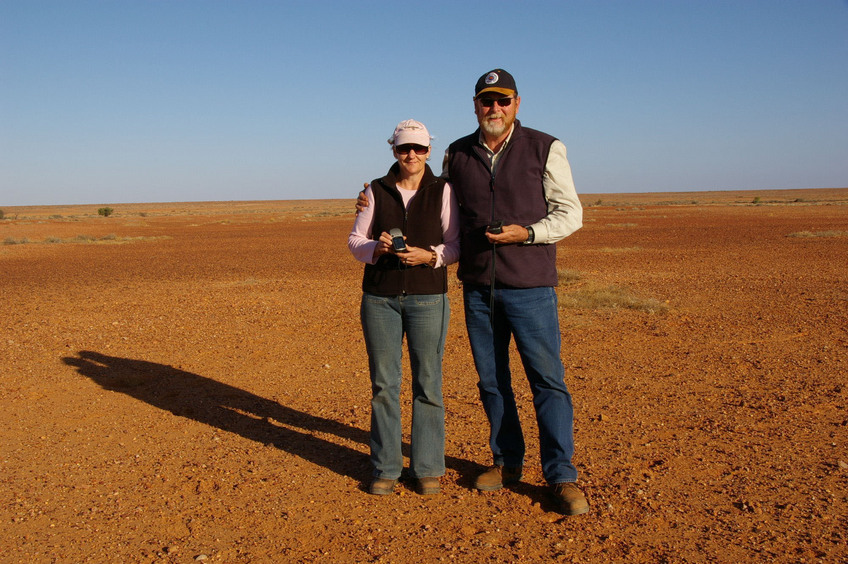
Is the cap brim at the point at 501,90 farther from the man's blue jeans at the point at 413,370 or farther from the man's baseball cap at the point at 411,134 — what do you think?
the man's blue jeans at the point at 413,370

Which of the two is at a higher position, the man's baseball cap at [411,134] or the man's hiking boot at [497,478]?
the man's baseball cap at [411,134]

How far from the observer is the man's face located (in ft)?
11.5

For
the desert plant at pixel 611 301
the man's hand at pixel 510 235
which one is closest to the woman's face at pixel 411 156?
the man's hand at pixel 510 235

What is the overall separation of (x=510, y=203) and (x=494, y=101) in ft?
1.73

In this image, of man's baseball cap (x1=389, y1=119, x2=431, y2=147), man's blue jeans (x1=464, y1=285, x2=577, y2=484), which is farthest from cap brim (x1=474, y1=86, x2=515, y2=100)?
man's blue jeans (x1=464, y1=285, x2=577, y2=484)

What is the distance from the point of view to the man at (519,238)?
3.48 metres

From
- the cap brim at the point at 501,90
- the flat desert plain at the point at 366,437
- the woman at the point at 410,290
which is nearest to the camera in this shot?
the flat desert plain at the point at 366,437

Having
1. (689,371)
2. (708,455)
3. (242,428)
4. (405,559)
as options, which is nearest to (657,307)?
(689,371)

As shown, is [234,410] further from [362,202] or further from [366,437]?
[362,202]

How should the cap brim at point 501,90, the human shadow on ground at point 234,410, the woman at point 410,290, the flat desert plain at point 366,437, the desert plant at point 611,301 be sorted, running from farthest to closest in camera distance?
1. the desert plant at point 611,301
2. the human shadow on ground at point 234,410
3. the woman at point 410,290
4. the cap brim at point 501,90
5. the flat desert plain at point 366,437

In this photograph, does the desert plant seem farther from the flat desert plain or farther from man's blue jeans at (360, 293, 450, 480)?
man's blue jeans at (360, 293, 450, 480)

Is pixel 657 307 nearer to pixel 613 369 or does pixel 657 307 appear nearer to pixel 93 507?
pixel 613 369

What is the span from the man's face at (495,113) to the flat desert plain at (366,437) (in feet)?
6.53

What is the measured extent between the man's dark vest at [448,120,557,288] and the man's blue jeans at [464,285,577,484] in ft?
0.31
